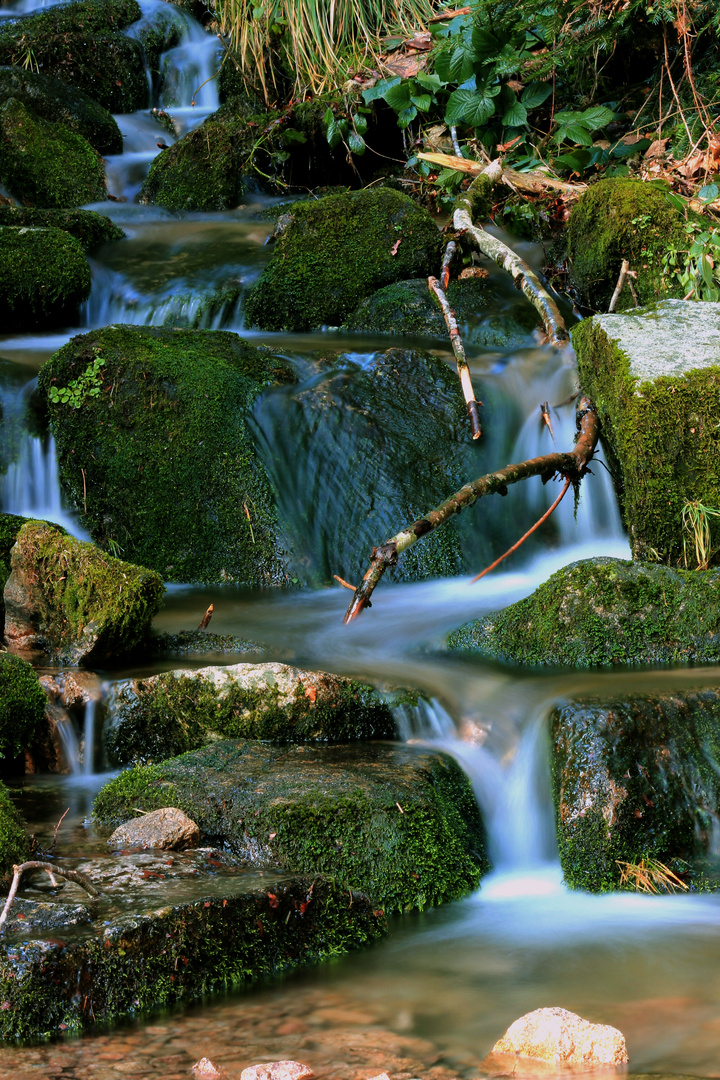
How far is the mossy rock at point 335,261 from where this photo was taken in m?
8.06

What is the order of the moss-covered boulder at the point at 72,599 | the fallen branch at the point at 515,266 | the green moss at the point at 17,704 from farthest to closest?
the fallen branch at the point at 515,266, the moss-covered boulder at the point at 72,599, the green moss at the point at 17,704

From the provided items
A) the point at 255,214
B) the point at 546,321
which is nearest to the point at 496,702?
the point at 546,321

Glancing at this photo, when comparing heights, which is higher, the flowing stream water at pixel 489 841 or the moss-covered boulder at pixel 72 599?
the moss-covered boulder at pixel 72 599

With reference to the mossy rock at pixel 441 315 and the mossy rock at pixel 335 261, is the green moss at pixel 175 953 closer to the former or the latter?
the mossy rock at pixel 441 315

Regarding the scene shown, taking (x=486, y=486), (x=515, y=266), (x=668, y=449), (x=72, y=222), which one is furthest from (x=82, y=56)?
(x=668, y=449)

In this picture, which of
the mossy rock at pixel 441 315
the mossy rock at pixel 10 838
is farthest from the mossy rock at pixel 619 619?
the mossy rock at pixel 441 315

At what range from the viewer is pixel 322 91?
35.8 feet

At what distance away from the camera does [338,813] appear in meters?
3.07

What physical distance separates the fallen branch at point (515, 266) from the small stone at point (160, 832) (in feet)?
14.6

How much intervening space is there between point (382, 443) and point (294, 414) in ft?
1.85

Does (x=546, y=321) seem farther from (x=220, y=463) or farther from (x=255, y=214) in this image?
(x=255, y=214)

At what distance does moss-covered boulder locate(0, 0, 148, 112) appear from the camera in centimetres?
1280

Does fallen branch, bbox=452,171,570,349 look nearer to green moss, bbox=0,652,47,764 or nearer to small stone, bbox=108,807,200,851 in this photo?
green moss, bbox=0,652,47,764

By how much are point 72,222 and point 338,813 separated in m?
7.27
